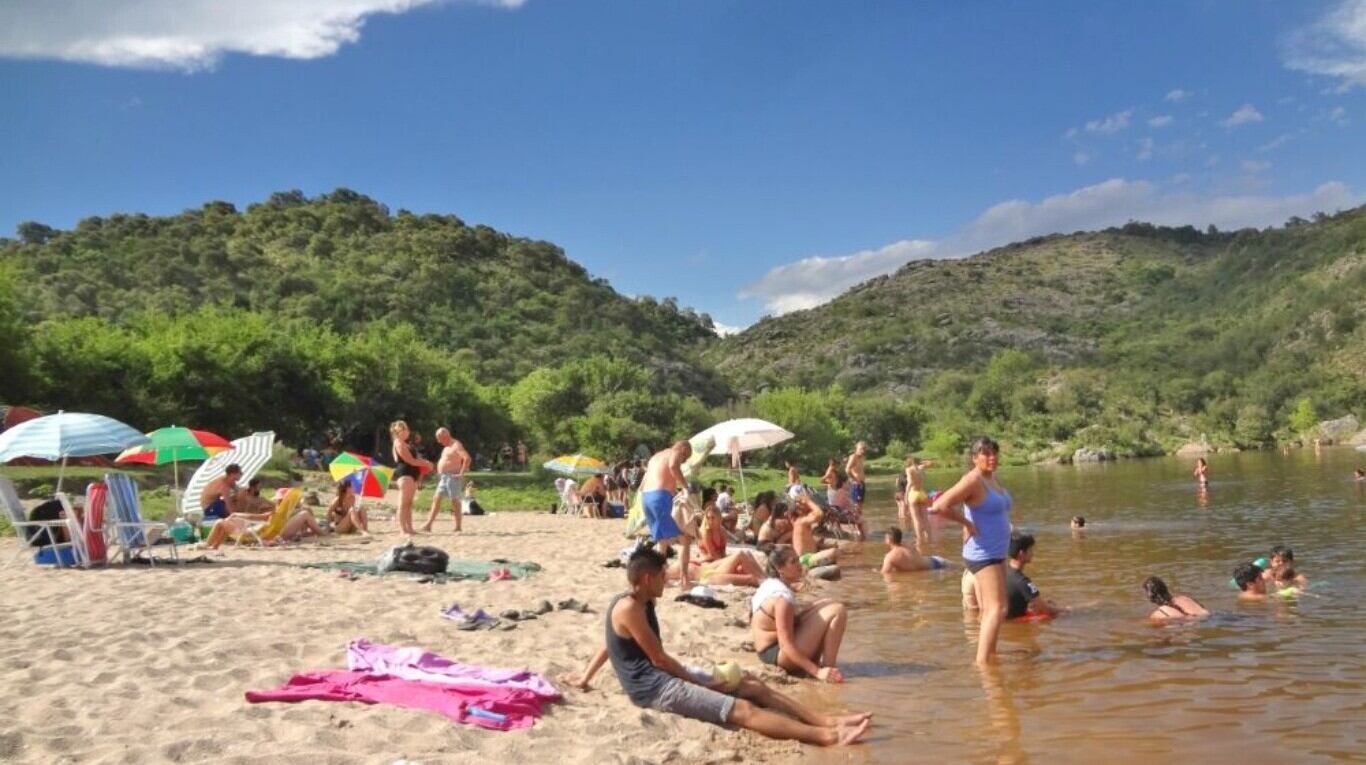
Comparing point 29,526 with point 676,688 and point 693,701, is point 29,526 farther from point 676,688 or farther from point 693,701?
point 693,701

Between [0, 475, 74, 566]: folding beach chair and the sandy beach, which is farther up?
[0, 475, 74, 566]: folding beach chair

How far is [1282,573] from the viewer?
34.4ft

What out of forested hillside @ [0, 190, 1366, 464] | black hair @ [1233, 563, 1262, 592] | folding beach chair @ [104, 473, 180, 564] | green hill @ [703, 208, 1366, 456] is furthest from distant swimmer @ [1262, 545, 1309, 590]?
green hill @ [703, 208, 1366, 456]

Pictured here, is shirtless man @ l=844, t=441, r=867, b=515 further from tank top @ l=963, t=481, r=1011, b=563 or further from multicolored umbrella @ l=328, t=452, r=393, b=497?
tank top @ l=963, t=481, r=1011, b=563

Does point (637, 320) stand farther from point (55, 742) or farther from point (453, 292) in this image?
point (55, 742)

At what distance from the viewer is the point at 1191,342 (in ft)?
377

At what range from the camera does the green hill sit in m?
85.3

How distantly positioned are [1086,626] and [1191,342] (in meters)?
120

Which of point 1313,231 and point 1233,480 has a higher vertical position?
point 1313,231

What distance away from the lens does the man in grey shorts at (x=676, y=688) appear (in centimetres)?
560

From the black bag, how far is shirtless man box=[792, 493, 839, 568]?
518 cm

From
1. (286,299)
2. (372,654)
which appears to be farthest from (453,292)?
(372,654)

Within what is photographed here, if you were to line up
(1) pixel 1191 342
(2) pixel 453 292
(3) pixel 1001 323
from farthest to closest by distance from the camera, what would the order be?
(3) pixel 1001 323 < (1) pixel 1191 342 < (2) pixel 453 292

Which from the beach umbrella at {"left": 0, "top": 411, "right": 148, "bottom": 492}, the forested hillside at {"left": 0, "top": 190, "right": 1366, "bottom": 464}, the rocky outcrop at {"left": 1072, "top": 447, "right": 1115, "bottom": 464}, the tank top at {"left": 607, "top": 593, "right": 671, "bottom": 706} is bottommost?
the rocky outcrop at {"left": 1072, "top": 447, "right": 1115, "bottom": 464}
